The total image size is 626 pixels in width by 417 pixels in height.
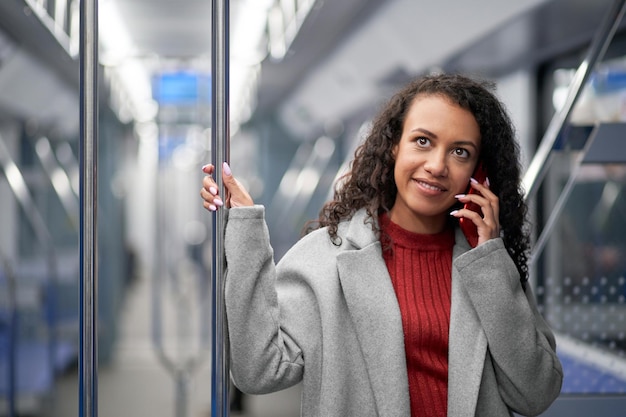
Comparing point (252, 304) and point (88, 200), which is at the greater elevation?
point (88, 200)

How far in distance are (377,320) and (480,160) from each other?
0.38 m

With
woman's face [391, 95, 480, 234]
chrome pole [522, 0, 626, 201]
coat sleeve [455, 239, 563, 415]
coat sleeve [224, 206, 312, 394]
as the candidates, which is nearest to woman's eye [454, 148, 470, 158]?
woman's face [391, 95, 480, 234]

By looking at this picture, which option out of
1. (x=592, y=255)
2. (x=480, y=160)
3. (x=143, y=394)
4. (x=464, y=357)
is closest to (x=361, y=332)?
(x=464, y=357)

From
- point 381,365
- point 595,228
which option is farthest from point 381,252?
point 595,228

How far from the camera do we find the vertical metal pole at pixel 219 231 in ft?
4.70

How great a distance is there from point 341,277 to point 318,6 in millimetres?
2429

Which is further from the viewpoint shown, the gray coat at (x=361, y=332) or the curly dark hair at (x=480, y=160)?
the curly dark hair at (x=480, y=160)

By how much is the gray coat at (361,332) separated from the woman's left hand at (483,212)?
1.1 inches

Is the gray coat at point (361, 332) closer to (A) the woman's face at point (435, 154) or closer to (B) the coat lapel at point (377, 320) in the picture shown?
(B) the coat lapel at point (377, 320)

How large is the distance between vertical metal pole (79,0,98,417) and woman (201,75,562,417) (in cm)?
20

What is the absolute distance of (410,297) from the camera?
5.08ft

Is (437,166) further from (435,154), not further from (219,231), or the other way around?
(219,231)

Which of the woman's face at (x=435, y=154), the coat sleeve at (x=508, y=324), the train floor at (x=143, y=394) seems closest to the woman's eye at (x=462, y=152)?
the woman's face at (x=435, y=154)

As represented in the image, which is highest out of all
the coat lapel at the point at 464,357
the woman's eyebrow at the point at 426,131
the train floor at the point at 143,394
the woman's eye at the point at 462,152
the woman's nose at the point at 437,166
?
the woman's eyebrow at the point at 426,131
